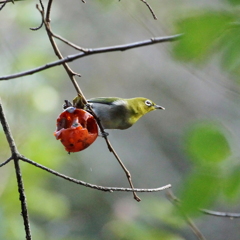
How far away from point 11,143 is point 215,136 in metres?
0.82

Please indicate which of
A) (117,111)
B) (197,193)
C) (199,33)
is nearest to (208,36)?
(199,33)

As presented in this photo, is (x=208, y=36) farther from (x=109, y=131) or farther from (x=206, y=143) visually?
(x=109, y=131)

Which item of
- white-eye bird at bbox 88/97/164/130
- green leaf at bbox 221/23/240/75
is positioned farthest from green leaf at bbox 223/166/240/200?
white-eye bird at bbox 88/97/164/130

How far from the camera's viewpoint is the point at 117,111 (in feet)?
7.41

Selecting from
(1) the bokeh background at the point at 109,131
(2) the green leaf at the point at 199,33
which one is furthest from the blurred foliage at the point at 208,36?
(1) the bokeh background at the point at 109,131

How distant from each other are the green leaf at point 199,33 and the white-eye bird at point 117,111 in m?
1.80

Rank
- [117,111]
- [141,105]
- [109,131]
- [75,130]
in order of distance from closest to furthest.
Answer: [75,130], [117,111], [141,105], [109,131]

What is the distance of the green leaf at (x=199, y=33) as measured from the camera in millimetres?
337

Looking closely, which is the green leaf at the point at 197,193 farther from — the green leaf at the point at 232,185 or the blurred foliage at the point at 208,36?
the blurred foliage at the point at 208,36

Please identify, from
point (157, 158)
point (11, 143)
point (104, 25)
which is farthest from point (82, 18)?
point (11, 143)

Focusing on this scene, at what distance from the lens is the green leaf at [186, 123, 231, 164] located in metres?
0.39

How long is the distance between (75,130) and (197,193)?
894mm

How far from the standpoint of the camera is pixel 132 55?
577 centimetres

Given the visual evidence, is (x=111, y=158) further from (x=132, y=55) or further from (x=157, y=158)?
(x=132, y=55)
